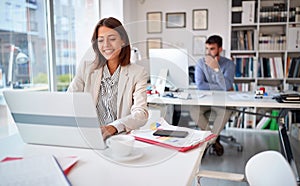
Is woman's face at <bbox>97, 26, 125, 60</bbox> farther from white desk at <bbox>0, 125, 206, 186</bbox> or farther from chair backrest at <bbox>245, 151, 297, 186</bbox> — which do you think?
chair backrest at <bbox>245, 151, 297, 186</bbox>

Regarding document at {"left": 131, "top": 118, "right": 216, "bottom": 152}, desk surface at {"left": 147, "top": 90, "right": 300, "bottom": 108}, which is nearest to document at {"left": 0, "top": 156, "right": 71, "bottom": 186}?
document at {"left": 131, "top": 118, "right": 216, "bottom": 152}

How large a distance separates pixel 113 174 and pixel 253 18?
3396 mm

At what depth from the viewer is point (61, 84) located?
2746 mm

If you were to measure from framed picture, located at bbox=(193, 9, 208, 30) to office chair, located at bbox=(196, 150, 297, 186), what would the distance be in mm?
3208

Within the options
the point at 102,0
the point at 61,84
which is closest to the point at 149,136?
the point at 61,84

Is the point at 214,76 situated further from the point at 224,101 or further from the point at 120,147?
the point at 120,147

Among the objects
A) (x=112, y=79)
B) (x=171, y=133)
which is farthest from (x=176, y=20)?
(x=171, y=133)

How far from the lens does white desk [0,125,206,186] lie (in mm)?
738

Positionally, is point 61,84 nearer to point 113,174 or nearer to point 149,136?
point 149,136

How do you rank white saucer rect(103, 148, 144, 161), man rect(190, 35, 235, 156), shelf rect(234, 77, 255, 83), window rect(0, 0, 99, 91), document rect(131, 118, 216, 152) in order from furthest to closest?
shelf rect(234, 77, 255, 83) → man rect(190, 35, 235, 156) → window rect(0, 0, 99, 91) → document rect(131, 118, 216, 152) → white saucer rect(103, 148, 144, 161)

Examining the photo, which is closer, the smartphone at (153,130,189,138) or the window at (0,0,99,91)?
the smartphone at (153,130,189,138)

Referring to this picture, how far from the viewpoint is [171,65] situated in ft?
8.14

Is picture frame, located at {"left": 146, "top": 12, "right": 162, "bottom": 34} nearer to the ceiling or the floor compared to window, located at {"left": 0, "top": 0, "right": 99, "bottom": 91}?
nearer to the ceiling

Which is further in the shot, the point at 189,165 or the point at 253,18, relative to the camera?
the point at 253,18
